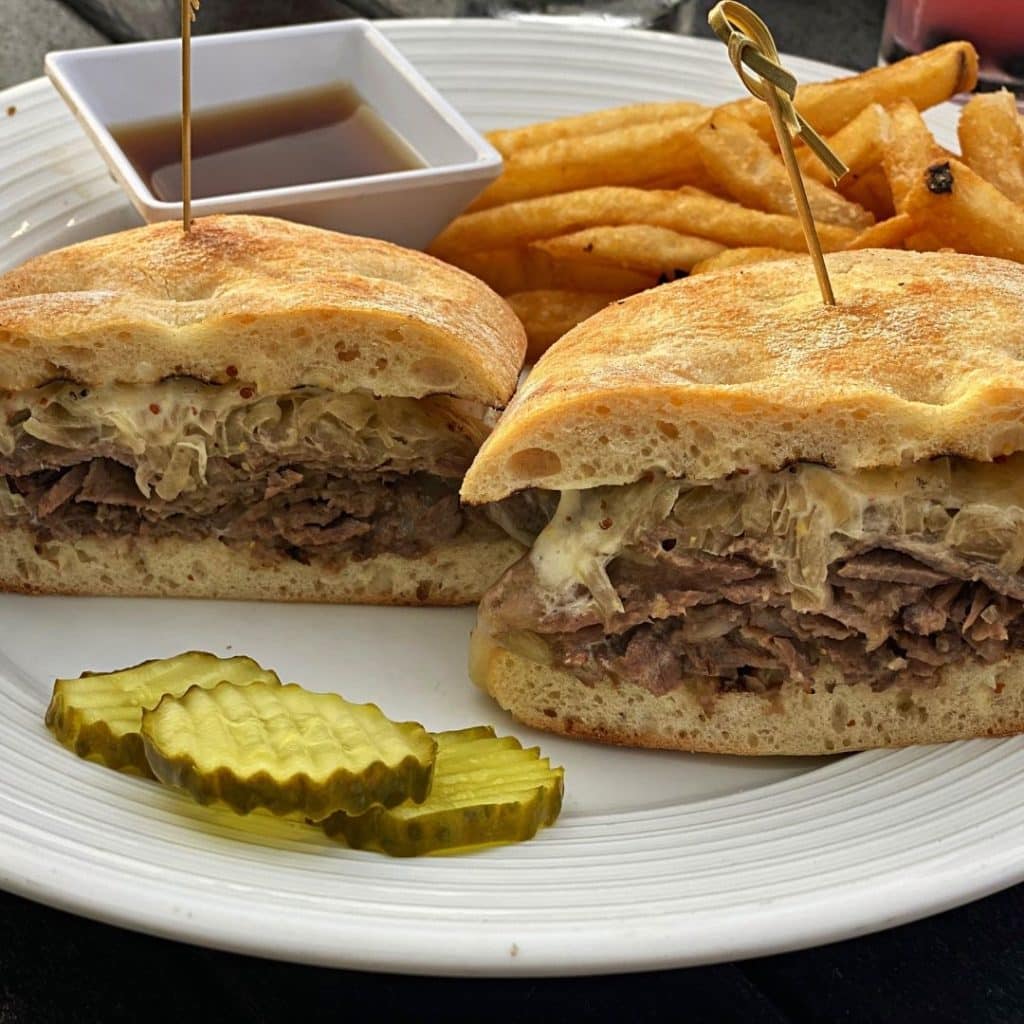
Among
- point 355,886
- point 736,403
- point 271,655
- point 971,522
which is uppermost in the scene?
point 736,403

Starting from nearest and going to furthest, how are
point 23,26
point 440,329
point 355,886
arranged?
point 355,886 → point 440,329 → point 23,26

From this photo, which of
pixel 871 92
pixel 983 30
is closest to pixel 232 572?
pixel 871 92

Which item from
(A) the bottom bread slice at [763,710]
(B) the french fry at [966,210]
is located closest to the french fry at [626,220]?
(B) the french fry at [966,210]

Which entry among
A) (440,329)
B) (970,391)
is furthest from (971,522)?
(440,329)

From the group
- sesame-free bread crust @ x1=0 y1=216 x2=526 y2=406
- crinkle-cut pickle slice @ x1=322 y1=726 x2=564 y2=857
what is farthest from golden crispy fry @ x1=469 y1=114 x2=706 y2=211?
crinkle-cut pickle slice @ x1=322 y1=726 x2=564 y2=857

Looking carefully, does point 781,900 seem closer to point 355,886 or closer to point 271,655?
point 355,886

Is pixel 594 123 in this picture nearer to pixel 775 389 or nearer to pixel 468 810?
pixel 775 389
